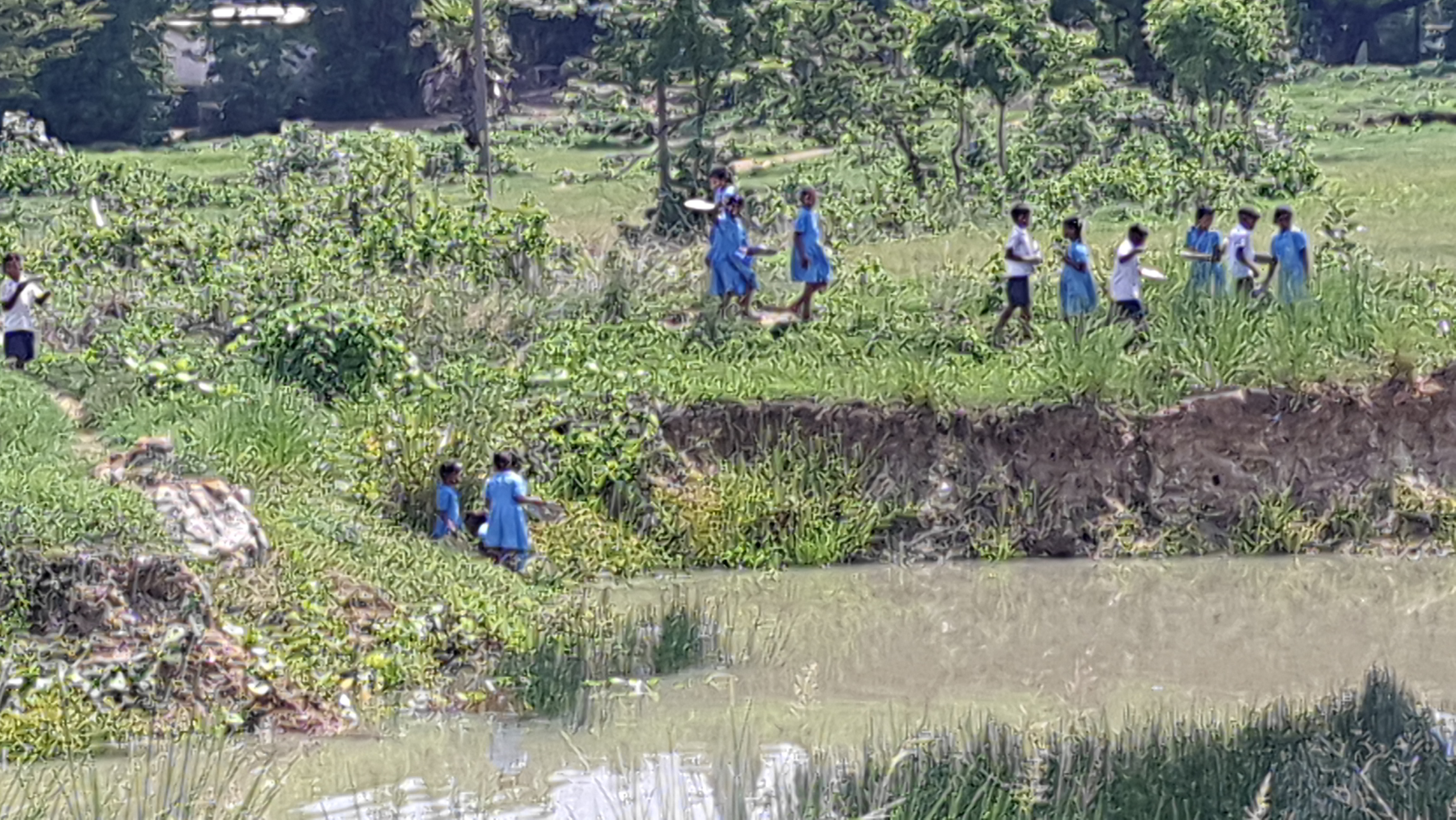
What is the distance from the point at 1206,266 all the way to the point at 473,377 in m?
5.78

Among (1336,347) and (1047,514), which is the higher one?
(1336,347)

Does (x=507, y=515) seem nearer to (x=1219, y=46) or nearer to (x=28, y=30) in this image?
(x=1219, y=46)

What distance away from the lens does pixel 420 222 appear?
69.5 ft

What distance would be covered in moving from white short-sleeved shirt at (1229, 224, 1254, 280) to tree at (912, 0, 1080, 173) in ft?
41.3

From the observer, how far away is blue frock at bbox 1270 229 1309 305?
17.3 meters

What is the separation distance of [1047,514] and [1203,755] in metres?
6.95

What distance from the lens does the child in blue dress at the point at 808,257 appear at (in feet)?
60.7

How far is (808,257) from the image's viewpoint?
18.5 meters

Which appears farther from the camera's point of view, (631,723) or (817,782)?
(631,723)

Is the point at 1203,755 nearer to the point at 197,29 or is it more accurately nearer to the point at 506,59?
the point at 506,59

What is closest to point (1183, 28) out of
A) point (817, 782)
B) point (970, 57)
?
point (970, 57)

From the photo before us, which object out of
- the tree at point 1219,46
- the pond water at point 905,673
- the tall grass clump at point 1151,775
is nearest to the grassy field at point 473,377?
the pond water at point 905,673

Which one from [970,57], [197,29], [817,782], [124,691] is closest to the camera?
[817,782]

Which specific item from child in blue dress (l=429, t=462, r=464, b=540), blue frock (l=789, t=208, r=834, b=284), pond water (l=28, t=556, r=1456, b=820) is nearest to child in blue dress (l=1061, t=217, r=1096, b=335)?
blue frock (l=789, t=208, r=834, b=284)
